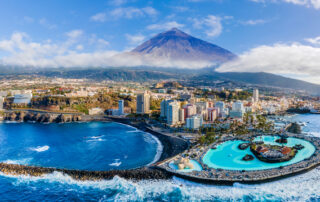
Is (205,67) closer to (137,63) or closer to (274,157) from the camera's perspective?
(137,63)

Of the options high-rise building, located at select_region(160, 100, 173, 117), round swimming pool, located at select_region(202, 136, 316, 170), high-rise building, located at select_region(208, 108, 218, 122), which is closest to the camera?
round swimming pool, located at select_region(202, 136, 316, 170)

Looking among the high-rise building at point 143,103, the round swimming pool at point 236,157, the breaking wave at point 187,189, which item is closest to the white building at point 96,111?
the high-rise building at point 143,103

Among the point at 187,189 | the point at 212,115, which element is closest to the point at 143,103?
the point at 212,115

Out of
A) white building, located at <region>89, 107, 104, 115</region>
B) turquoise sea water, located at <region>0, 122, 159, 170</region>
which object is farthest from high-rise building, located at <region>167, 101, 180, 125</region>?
white building, located at <region>89, 107, 104, 115</region>

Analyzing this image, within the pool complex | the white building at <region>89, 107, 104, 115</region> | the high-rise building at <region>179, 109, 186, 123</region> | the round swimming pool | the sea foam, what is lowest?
the sea foam

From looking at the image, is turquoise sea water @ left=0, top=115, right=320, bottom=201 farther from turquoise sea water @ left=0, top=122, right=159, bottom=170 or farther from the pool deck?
turquoise sea water @ left=0, top=122, right=159, bottom=170

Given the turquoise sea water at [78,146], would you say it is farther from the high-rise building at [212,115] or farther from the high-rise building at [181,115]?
the high-rise building at [212,115]

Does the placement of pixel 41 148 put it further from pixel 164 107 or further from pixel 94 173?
pixel 164 107
